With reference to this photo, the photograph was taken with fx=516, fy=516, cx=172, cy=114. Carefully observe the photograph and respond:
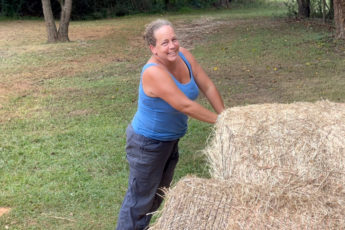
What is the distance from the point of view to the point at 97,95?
29.5 feet

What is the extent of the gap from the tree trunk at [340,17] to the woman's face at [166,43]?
33.0 ft

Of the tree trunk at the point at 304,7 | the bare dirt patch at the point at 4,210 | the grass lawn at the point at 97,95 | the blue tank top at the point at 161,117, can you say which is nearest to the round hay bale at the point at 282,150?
the blue tank top at the point at 161,117

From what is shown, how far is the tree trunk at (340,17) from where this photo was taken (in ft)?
40.1

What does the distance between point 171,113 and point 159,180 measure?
1.73 ft

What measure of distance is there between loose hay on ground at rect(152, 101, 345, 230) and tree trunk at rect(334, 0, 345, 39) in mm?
9834

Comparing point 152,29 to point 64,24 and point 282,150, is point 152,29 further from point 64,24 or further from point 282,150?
point 64,24

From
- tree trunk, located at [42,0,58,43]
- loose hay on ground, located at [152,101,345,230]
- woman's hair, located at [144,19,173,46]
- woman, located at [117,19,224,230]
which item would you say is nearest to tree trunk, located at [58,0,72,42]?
tree trunk, located at [42,0,58,43]

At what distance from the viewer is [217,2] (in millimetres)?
28625

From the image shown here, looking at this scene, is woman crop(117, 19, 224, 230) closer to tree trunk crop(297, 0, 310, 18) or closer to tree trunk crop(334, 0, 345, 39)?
tree trunk crop(334, 0, 345, 39)

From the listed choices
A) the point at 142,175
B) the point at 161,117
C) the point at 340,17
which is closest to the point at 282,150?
the point at 161,117

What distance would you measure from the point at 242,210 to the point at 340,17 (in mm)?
10954

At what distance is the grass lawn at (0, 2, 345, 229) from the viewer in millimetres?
5102

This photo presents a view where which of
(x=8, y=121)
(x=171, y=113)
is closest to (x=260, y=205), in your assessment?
(x=171, y=113)

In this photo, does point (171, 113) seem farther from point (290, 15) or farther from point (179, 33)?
point (290, 15)
